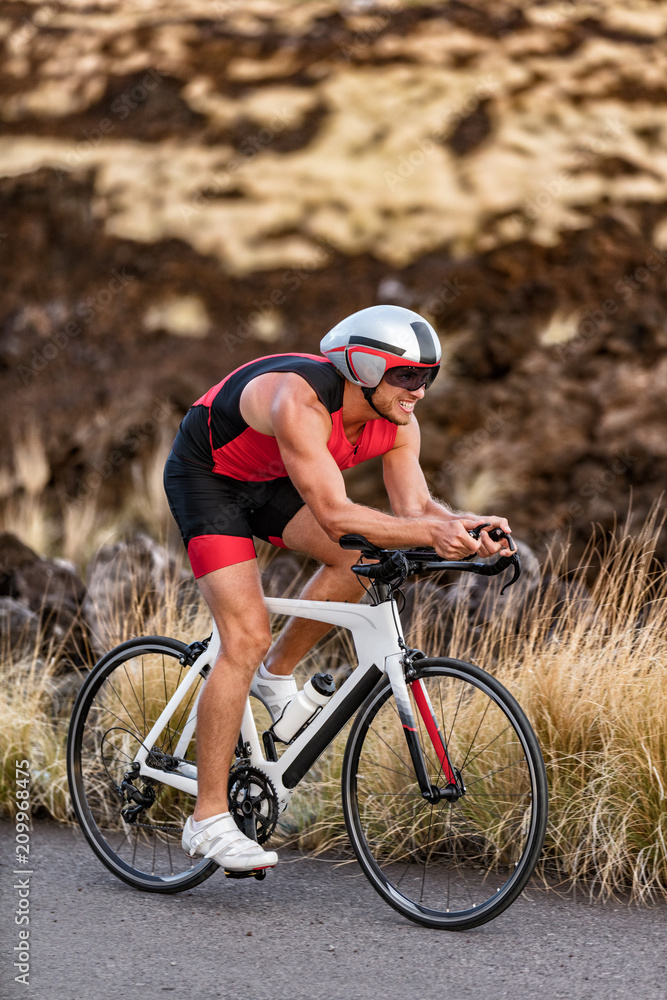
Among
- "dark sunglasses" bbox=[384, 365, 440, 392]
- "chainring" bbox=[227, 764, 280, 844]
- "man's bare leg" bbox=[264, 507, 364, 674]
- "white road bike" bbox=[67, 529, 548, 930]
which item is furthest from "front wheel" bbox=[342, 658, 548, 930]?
"dark sunglasses" bbox=[384, 365, 440, 392]

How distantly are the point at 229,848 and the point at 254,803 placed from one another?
21 centimetres

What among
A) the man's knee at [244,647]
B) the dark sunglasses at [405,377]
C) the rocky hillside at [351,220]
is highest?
the dark sunglasses at [405,377]

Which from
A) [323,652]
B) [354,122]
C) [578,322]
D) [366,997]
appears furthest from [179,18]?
[366,997]

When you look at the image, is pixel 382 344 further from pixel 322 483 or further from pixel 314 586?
pixel 314 586

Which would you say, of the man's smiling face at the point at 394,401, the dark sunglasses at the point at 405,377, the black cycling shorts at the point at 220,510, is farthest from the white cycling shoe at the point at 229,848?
the dark sunglasses at the point at 405,377

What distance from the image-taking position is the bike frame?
3896 millimetres

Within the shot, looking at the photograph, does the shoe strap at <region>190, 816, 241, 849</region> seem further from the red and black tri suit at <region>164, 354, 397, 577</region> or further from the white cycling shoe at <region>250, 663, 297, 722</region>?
the red and black tri suit at <region>164, 354, 397, 577</region>

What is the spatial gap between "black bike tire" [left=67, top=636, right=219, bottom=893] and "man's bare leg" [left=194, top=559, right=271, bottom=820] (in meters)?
0.33

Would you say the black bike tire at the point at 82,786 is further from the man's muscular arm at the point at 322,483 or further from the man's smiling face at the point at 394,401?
the man's smiling face at the point at 394,401

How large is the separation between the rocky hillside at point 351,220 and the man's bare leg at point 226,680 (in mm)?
5686

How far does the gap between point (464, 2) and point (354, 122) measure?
4457 millimetres

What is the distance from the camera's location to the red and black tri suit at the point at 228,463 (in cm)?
411

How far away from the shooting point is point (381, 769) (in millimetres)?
4848

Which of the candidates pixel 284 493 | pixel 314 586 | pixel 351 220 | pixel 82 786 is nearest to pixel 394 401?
pixel 284 493
